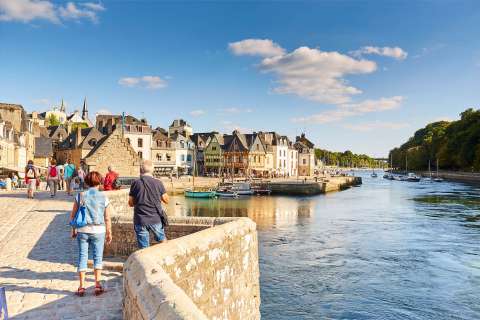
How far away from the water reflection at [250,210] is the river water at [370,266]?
19.5 inches

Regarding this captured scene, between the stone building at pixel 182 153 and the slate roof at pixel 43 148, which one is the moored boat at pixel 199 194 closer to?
the slate roof at pixel 43 148

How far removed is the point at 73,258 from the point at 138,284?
6.18 metres

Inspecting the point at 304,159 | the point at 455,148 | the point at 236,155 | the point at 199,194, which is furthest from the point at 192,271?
the point at 455,148

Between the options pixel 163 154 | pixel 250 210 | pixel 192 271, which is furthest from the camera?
pixel 163 154

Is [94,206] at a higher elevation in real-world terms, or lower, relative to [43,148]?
lower

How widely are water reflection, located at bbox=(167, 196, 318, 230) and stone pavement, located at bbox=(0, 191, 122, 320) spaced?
21.9 meters

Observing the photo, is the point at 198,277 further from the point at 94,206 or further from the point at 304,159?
the point at 304,159

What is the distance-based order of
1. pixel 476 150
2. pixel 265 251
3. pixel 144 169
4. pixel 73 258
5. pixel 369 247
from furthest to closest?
1. pixel 476 150
2. pixel 369 247
3. pixel 265 251
4. pixel 73 258
5. pixel 144 169

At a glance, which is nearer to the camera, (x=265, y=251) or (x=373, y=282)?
(x=373, y=282)

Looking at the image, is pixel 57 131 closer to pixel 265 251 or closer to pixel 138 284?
pixel 265 251

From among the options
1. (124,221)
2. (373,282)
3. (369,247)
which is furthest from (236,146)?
(124,221)

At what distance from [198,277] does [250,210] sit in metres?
41.1

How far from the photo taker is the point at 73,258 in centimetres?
1051

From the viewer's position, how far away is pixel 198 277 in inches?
284
